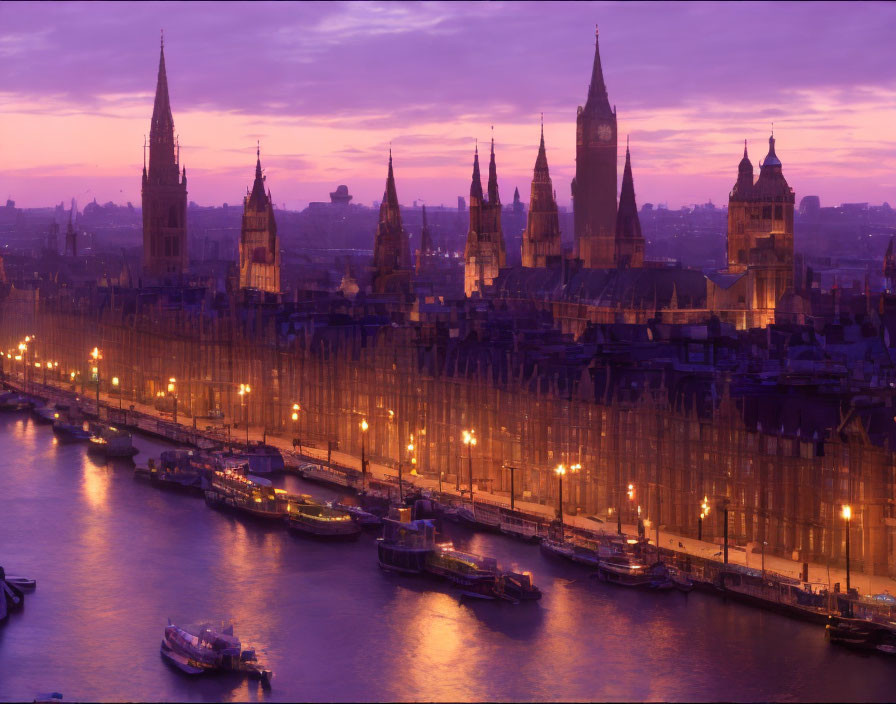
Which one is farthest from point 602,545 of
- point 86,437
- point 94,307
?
point 94,307

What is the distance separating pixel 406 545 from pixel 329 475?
15.0 meters

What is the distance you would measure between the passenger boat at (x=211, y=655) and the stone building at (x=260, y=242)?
112 metres

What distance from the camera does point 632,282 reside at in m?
114

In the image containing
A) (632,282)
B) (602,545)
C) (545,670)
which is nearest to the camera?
(545,670)

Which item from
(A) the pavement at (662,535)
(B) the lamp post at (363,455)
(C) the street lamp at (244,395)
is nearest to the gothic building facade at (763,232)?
(C) the street lamp at (244,395)

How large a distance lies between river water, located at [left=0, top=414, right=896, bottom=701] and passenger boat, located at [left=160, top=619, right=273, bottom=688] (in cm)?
37

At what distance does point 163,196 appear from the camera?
158 m

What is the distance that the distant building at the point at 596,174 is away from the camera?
160 m

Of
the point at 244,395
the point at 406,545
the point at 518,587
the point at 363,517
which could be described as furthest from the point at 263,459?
Answer: the point at 518,587

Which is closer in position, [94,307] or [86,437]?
[86,437]

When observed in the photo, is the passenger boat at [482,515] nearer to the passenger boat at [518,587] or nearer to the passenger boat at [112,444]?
the passenger boat at [518,587]

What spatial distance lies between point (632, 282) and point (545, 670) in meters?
69.4

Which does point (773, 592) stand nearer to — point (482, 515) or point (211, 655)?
point (482, 515)

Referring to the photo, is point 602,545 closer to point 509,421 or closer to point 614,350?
point 509,421
